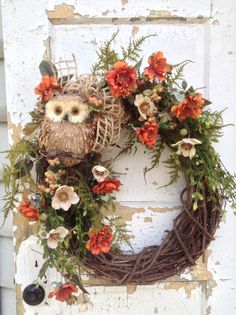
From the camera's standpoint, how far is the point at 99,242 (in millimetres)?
881

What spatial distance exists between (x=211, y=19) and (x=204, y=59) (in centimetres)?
11

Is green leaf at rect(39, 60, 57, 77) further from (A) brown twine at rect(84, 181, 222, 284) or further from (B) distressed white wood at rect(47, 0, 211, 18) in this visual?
(A) brown twine at rect(84, 181, 222, 284)

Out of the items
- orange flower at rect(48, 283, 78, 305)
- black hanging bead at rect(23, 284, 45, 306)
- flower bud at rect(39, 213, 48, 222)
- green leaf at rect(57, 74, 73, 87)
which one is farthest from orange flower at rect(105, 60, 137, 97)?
black hanging bead at rect(23, 284, 45, 306)

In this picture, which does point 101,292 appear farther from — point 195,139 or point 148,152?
point 195,139

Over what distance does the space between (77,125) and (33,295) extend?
0.54 m

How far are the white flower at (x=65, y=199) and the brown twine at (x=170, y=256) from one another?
0.19 meters

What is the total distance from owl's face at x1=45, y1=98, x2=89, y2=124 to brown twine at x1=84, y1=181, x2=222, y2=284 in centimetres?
36

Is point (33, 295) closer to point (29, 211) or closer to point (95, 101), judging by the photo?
point (29, 211)

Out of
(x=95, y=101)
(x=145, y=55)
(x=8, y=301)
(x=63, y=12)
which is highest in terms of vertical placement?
(x=63, y=12)

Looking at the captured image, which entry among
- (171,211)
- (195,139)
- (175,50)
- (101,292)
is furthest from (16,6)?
(101,292)

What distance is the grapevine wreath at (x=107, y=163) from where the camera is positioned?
838 mm

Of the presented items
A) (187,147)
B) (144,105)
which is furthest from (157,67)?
(187,147)

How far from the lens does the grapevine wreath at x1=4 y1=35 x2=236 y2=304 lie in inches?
33.0

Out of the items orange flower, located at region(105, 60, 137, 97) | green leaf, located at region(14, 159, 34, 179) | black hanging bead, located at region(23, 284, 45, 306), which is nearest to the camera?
orange flower, located at region(105, 60, 137, 97)
